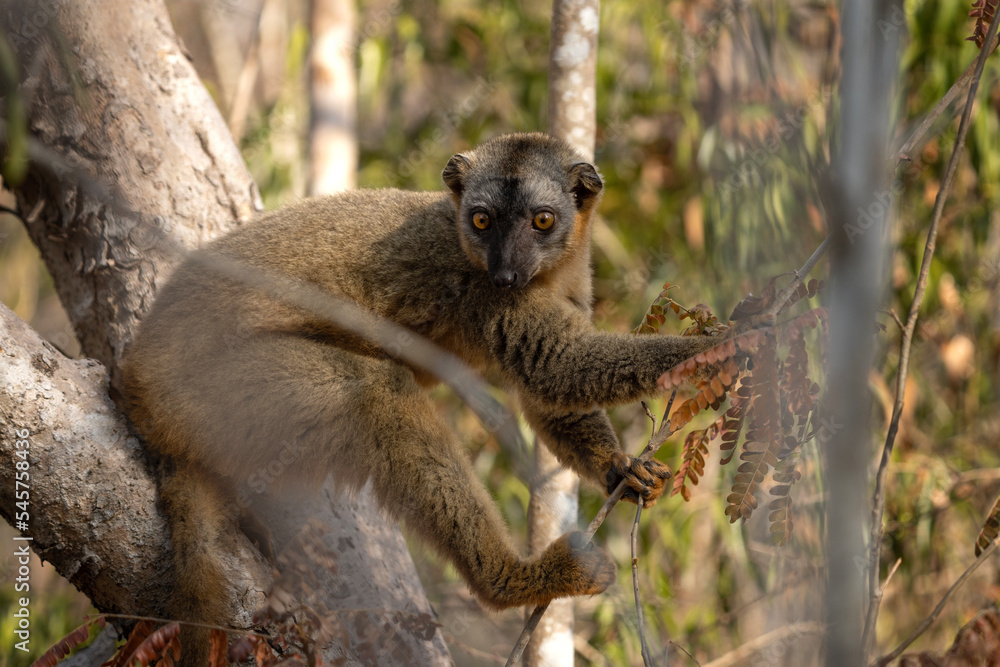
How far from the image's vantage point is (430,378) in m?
4.32

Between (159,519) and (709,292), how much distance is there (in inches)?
220

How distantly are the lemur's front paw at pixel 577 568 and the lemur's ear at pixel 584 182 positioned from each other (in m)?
1.92

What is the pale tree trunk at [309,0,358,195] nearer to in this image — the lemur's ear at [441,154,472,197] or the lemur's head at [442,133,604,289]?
the lemur's ear at [441,154,472,197]

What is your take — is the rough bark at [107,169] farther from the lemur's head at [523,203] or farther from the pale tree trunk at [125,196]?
the lemur's head at [523,203]

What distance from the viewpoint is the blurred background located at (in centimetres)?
700

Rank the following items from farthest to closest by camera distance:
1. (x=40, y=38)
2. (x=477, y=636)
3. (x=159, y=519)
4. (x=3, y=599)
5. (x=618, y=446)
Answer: (x=477, y=636)
(x=3, y=599)
(x=40, y=38)
(x=618, y=446)
(x=159, y=519)

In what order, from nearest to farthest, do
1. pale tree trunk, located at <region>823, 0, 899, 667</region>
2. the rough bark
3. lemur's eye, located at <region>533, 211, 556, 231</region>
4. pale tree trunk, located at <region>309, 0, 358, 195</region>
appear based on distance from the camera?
pale tree trunk, located at <region>823, 0, 899, 667</region> → lemur's eye, located at <region>533, 211, 556, 231</region> → the rough bark → pale tree trunk, located at <region>309, 0, 358, 195</region>

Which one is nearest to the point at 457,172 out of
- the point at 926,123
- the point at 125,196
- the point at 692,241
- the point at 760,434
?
the point at 125,196

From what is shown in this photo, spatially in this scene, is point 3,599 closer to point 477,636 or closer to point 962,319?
point 477,636

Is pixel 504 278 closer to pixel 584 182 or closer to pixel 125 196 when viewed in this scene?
pixel 584 182

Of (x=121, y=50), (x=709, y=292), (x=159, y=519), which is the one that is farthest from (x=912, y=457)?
(x=121, y=50)

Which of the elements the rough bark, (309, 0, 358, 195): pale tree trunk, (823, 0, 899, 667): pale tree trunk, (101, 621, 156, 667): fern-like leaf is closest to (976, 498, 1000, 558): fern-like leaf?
(823, 0, 899, 667): pale tree trunk

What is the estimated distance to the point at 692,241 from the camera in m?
9.55

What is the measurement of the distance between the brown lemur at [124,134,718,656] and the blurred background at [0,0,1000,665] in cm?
146
